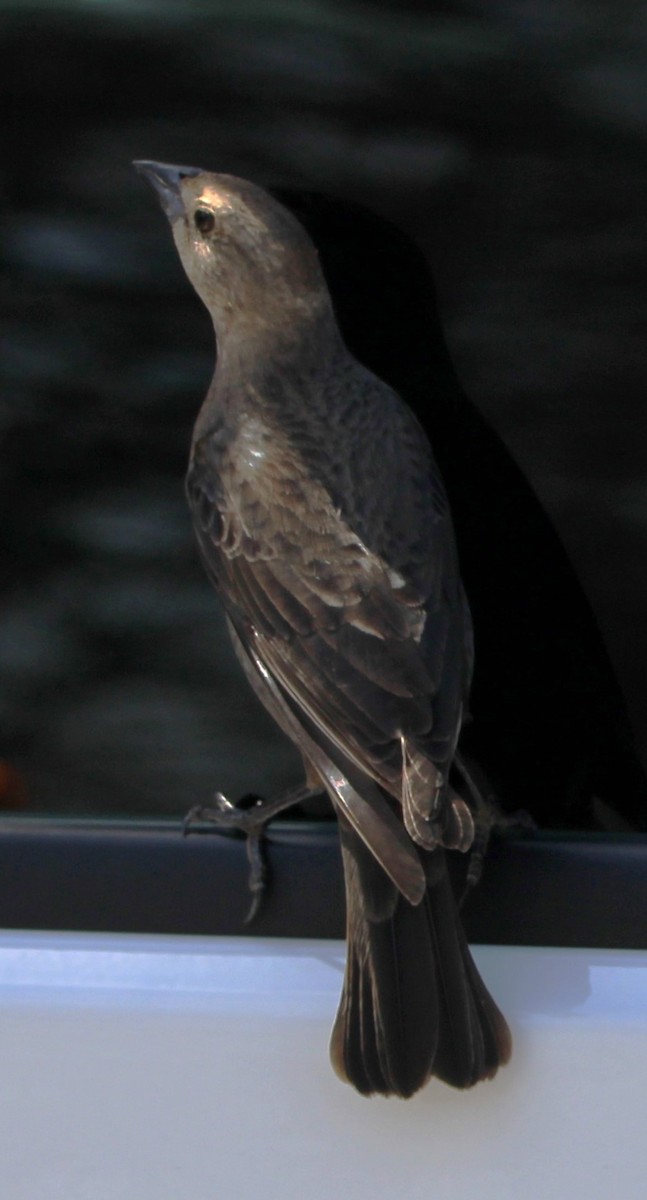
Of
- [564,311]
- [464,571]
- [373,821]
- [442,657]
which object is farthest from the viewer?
[464,571]

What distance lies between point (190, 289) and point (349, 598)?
0.54 m

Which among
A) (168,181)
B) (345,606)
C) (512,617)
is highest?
(168,181)

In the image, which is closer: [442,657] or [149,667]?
[442,657]

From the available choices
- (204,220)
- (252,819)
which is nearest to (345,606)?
(252,819)

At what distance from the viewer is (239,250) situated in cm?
234

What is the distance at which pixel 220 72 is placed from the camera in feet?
6.83

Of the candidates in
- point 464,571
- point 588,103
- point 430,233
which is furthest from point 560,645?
point 588,103

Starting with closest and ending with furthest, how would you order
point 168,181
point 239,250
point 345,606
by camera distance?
point 345,606, point 168,181, point 239,250

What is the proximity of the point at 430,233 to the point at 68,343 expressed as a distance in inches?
19.1

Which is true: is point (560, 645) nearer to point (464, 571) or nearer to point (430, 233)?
point (464, 571)

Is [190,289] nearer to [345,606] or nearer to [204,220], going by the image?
[204,220]

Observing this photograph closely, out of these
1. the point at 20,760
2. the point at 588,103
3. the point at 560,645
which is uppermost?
the point at 588,103

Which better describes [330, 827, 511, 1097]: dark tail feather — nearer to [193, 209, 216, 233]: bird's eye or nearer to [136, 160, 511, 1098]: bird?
[136, 160, 511, 1098]: bird

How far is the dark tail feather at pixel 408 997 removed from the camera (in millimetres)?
1654
